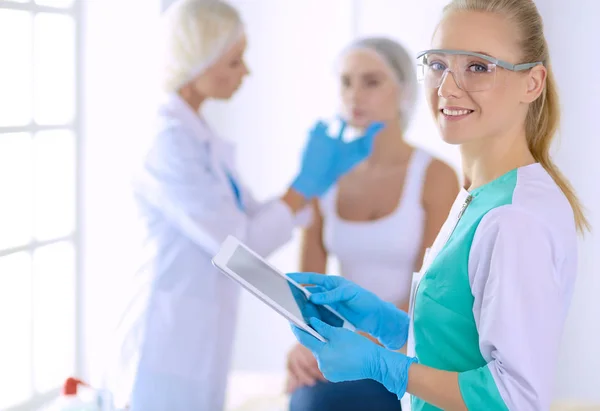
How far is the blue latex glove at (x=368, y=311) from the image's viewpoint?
1297mm

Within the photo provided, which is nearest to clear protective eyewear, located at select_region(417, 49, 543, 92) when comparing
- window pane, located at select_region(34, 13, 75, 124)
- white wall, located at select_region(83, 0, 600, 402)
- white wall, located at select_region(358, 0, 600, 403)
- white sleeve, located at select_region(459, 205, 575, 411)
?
white sleeve, located at select_region(459, 205, 575, 411)

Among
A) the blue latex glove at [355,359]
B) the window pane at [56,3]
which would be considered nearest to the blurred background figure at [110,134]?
the window pane at [56,3]

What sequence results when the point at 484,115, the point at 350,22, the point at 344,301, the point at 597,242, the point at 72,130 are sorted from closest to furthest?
the point at 484,115 < the point at 344,301 < the point at 72,130 < the point at 597,242 < the point at 350,22

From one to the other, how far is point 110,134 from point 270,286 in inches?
59.3

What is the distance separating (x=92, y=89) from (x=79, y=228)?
452mm

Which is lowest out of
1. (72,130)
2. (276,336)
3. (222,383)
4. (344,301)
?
(276,336)

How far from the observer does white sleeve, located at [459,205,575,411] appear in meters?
0.95

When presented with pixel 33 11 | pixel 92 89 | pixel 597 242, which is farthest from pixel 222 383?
pixel 597 242

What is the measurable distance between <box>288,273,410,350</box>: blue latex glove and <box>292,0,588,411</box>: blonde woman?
149 mm

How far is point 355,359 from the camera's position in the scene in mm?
1066

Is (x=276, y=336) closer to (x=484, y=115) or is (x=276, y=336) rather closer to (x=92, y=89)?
(x=92, y=89)

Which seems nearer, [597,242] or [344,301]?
[344,301]

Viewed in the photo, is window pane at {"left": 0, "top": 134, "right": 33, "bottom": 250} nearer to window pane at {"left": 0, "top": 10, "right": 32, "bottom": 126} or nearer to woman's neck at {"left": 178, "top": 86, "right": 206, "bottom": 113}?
window pane at {"left": 0, "top": 10, "right": 32, "bottom": 126}

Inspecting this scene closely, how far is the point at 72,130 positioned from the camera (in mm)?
2449
